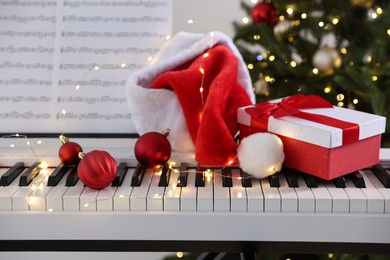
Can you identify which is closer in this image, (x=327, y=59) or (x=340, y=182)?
(x=340, y=182)

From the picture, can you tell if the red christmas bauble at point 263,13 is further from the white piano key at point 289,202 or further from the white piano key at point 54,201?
the white piano key at point 54,201

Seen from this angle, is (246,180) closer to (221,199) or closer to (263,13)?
Answer: (221,199)

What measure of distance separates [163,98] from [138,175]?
0.22 m

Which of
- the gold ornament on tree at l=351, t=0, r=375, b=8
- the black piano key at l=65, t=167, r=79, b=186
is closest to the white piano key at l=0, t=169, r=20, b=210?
the black piano key at l=65, t=167, r=79, b=186

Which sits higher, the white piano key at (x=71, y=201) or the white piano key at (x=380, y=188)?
the white piano key at (x=380, y=188)

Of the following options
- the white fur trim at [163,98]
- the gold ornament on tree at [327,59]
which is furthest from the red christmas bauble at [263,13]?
the white fur trim at [163,98]

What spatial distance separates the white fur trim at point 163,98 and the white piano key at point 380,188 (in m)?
0.43

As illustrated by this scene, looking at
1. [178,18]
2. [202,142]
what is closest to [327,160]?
[202,142]

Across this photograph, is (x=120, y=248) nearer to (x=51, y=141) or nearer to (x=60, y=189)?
(x=60, y=189)

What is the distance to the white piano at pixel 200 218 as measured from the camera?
1321 millimetres

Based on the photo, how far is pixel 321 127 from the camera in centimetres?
135

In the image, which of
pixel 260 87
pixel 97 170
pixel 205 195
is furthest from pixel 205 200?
pixel 260 87

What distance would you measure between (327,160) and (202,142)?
0.29 m

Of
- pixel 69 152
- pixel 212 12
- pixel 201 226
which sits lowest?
pixel 201 226
